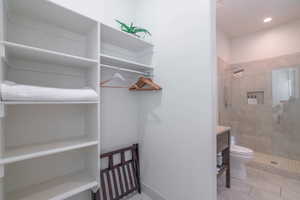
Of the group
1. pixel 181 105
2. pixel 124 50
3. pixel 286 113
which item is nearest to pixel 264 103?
pixel 286 113

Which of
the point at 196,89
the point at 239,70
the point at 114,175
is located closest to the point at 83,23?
the point at 196,89

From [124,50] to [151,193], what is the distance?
72.4 inches

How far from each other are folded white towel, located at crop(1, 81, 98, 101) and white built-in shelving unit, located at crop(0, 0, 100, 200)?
4 centimetres

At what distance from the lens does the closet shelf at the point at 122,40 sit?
4.29ft

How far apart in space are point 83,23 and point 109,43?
0.41 meters

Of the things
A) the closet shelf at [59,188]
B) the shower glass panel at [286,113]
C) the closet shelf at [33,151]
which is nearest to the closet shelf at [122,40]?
the closet shelf at [33,151]

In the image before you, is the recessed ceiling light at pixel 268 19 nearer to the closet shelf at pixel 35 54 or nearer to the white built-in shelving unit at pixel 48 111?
the white built-in shelving unit at pixel 48 111

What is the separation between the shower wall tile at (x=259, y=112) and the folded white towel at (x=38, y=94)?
2667 mm

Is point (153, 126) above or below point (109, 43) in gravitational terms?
below

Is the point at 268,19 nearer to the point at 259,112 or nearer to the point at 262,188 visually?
the point at 259,112

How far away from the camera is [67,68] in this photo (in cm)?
125

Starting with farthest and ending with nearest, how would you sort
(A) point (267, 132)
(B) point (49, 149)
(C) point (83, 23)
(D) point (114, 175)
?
(A) point (267, 132)
(D) point (114, 175)
(C) point (83, 23)
(B) point (49, 149)

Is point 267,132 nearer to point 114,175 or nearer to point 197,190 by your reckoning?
point 197,190

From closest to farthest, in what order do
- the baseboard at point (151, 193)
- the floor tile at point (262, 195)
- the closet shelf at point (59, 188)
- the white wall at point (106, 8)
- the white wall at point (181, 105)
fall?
1. the closet shelf at point (59, 188)
2. the white wall at point (181, 105)
3. the white wall at point (106, 8)
4. the baseboard at point (151, 193)
5. the floor tile at point (262, 195)
